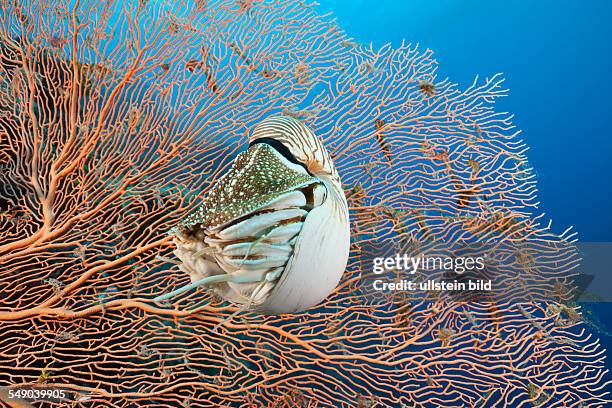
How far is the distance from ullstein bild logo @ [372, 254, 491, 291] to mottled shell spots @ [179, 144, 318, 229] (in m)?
1.59

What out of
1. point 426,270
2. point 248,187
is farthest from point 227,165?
point 248,187

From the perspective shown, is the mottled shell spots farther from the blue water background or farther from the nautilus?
the blue water background

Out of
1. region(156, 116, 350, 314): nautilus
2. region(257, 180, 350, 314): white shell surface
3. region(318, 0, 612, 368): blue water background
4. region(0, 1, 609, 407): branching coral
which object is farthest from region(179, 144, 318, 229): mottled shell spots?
region(318, 0, 612, 368): blue water background

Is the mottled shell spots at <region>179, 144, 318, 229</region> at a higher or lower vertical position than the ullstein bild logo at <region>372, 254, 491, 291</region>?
lower

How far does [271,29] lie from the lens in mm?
3283

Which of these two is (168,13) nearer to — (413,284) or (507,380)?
(413,284)

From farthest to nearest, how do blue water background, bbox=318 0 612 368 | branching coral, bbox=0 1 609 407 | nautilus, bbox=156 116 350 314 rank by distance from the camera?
1. blue water background, bbox=318 0 612 368
2. branching coral, bbox=0 1 609 407
3. nautilus, bbox=156 116 350 314

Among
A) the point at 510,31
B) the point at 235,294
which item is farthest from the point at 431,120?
the point at 510,31

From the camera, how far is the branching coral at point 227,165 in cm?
247

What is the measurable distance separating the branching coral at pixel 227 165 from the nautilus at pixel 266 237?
1490 mm

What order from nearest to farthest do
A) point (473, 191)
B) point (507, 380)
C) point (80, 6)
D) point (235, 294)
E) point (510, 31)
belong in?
point (235, 294)
point (507, 380)
point (473, 191)
point (80, 6)
point (510, 31)

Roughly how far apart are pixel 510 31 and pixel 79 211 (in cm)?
2419

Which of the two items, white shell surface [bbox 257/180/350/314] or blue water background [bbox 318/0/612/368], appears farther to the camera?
blue water background [bbox 318/0/612/368]

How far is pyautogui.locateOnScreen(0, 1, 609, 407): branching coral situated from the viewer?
247 cm
